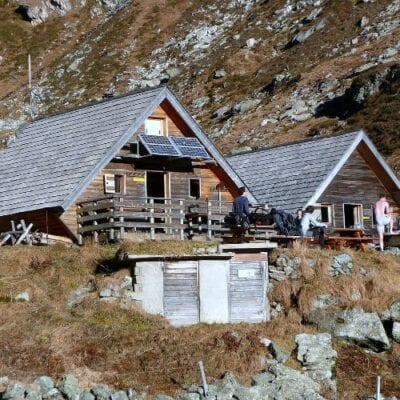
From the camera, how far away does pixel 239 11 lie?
460ft

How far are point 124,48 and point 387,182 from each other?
336 ft

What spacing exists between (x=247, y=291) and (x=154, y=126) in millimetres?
10764

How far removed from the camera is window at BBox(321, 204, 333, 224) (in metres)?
43.6

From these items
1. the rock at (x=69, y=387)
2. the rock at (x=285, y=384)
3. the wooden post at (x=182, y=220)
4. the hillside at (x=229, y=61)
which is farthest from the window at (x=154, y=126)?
the hillside at (x=229, y=61)

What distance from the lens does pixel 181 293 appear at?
29656mm

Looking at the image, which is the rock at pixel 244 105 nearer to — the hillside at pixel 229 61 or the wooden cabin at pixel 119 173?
the hillside at pixel 229 61

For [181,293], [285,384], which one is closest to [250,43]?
[181,293]

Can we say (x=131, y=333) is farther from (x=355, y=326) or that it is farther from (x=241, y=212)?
(x=241, y=212)

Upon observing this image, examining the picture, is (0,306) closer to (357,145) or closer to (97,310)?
(97,310)

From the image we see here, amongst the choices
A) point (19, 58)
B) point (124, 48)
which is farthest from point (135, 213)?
point (19, 58)

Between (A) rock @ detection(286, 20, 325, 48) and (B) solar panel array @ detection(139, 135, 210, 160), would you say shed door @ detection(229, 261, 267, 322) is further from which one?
(A) rock @ detection(286, 20, 325, 48)

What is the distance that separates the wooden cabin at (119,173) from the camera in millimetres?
36062

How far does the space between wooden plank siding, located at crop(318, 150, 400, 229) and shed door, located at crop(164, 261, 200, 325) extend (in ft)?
47.2

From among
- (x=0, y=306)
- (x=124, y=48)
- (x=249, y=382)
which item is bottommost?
(x=249, y=382)
